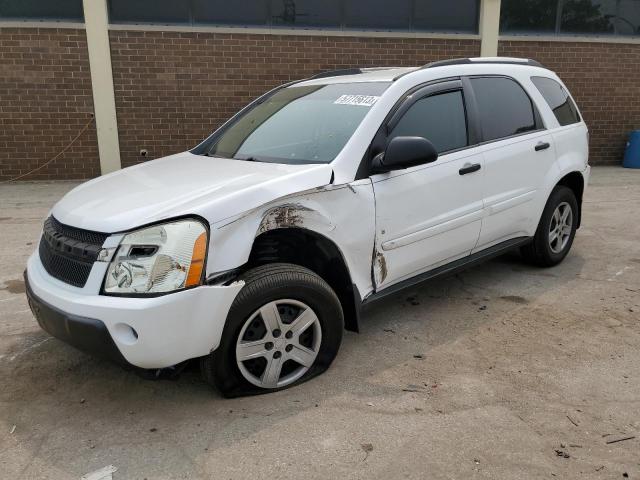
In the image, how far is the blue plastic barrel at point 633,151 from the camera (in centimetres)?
1166

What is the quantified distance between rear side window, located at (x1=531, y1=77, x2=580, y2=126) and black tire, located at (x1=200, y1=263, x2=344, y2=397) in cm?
301

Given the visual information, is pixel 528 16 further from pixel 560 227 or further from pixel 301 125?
pixel 301 125

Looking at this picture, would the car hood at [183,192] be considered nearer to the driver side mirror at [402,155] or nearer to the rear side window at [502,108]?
the driver side mirror at [402,155]

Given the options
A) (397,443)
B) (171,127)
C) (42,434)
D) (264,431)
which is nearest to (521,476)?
(397,443)

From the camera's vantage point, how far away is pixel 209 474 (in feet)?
8.20

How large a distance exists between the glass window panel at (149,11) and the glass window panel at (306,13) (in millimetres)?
1584

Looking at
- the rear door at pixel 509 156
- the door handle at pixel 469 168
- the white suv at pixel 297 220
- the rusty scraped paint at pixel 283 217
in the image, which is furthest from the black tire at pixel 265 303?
the rear door at pixel 509 156

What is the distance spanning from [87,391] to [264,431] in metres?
1.10

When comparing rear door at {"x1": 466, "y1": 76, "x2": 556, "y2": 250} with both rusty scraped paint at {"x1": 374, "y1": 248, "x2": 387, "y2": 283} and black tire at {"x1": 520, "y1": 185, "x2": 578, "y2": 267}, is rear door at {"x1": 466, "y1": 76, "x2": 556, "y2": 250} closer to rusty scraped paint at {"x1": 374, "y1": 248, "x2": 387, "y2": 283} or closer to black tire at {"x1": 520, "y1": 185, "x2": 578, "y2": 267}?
black tire at {"x1": 520, "y1": 185, "x2": 578, "y2": 267}

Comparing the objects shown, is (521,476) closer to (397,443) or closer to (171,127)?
(397,443)

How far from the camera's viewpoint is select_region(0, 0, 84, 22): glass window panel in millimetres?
9297

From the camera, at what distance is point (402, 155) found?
3361 mm

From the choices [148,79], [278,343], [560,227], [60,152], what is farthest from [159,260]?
[60,152]

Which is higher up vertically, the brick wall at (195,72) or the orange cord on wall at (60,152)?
the brick wall at (195,72)
